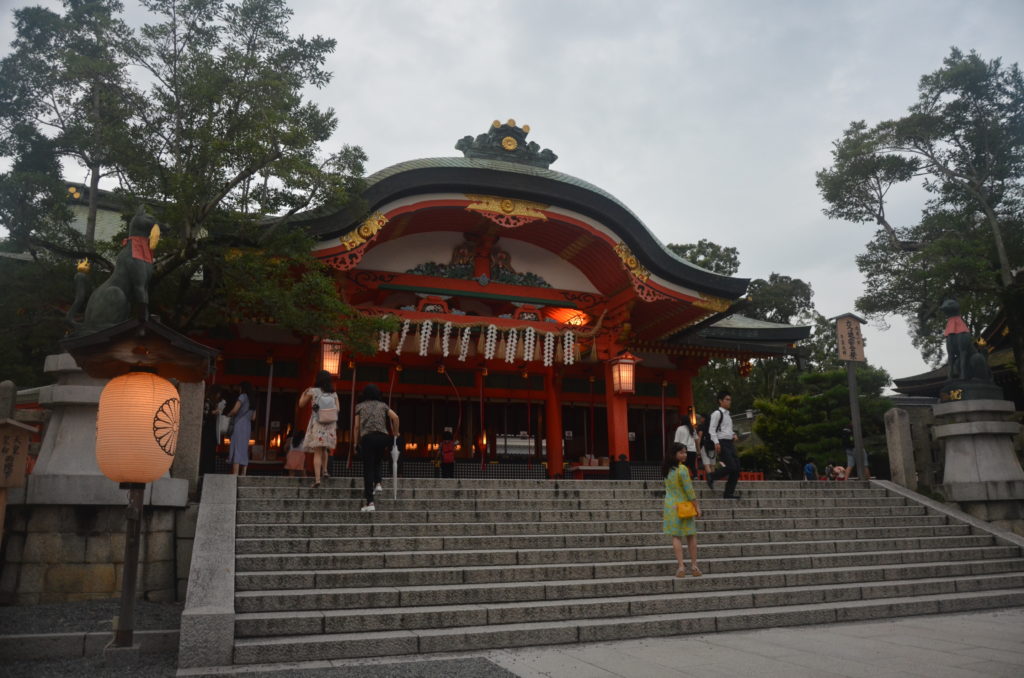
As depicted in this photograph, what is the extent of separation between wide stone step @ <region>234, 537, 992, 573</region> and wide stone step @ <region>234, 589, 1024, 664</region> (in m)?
1.25

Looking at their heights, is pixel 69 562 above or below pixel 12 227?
below

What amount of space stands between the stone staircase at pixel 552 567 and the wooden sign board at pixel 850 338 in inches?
141

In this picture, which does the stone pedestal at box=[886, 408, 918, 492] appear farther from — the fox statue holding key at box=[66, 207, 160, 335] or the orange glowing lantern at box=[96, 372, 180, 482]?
the fox statue holding key at box=[66, 207, 160, 335]

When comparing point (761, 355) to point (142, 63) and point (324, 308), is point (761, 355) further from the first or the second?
point (142, 63)

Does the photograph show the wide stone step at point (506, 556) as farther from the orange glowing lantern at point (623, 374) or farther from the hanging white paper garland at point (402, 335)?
the hanging white paper garland at point (402, 335)

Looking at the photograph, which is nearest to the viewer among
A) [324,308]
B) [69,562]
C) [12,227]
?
[69,562]

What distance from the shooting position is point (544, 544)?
8.27 m

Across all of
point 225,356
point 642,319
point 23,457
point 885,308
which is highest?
point 885,308

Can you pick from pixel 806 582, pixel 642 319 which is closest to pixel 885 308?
pixel 642 319

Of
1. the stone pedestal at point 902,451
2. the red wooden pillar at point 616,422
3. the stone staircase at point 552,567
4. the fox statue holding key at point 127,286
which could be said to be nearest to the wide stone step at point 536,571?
the stone staircase at point 552,567

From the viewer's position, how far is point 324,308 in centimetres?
1129

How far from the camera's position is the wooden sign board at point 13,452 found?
6.48m

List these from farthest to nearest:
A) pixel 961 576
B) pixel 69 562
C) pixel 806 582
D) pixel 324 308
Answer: pixel 324 308 → pixel 961 576 → pixel 806 582 → pixel 69 562

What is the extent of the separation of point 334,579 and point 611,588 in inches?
113
